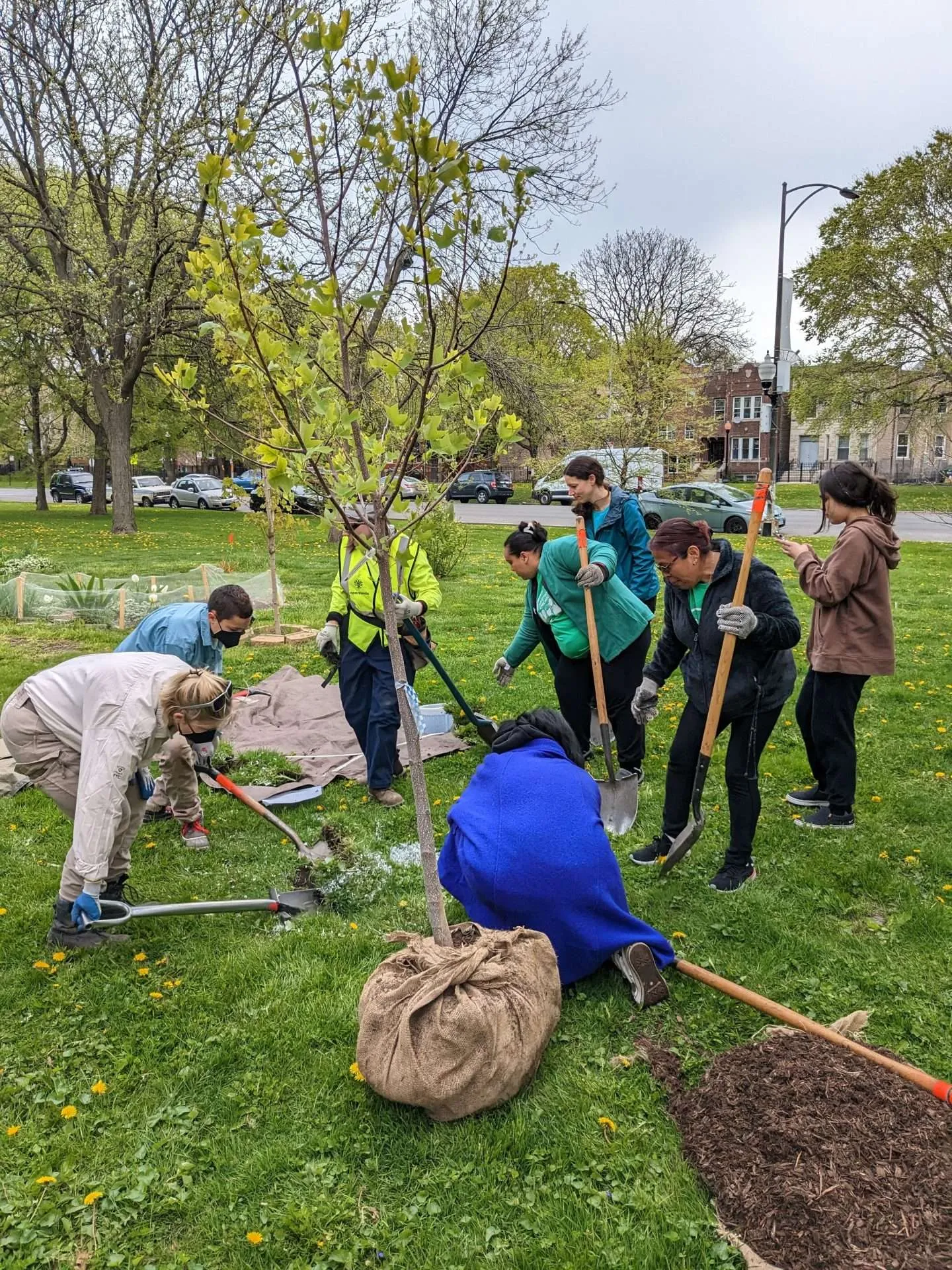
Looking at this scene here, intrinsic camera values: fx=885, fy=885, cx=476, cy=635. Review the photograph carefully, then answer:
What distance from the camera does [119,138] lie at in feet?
57.2

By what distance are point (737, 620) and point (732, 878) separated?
125cm

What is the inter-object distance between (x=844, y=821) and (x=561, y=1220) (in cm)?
299

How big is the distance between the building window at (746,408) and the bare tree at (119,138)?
127 ft

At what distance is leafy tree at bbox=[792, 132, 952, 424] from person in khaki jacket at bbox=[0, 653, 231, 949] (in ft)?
89.1

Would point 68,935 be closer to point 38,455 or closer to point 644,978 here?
point 644,978

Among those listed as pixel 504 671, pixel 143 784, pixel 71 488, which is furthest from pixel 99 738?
pixel 71 488

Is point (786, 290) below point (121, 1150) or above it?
above

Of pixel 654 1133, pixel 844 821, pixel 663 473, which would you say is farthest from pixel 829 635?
pixel 663 473

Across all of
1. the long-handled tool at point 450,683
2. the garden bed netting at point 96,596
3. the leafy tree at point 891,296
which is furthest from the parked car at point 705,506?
the long-handled tool at point 450,683

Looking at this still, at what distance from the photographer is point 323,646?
5.26 metres

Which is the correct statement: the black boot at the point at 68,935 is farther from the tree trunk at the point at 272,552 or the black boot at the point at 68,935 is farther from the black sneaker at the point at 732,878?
the tree trunk at the point at 272,552

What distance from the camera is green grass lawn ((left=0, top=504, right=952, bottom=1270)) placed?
2348 millimetres

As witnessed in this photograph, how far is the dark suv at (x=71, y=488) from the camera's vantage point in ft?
123

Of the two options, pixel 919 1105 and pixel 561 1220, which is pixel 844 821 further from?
pixel 561 1220
